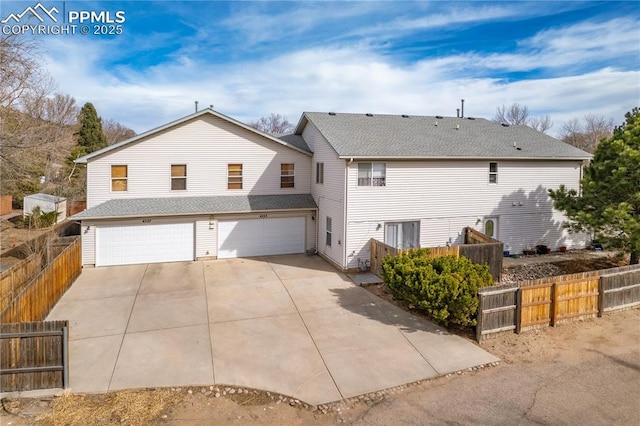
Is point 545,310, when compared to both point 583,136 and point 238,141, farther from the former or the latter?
point 583,136

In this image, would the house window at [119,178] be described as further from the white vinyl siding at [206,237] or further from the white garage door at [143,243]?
the white vinyl siding at [206,237]

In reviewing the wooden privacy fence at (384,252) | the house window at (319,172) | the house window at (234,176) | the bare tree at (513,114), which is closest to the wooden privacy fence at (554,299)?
the wooden privacy fence at (384,252)

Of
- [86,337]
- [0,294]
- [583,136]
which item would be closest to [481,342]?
[86,337]

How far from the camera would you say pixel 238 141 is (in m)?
19.0

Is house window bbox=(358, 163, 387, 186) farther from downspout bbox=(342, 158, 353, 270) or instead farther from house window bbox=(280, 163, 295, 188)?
house window bbox=(280, 163, 295, 188)

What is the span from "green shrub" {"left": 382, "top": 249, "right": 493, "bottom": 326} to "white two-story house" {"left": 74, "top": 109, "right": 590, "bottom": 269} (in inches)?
174

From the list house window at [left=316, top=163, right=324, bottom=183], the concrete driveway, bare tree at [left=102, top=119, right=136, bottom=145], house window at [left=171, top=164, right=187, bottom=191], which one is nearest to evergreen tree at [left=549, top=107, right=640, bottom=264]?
the concrete driveway

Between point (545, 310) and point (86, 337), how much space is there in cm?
1218

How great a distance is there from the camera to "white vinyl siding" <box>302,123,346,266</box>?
53.5ft

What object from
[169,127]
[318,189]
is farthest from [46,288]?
[318,189]

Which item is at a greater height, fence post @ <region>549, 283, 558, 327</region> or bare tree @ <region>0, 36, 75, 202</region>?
bare tree @ <region>0, 36, 75, 202</region>

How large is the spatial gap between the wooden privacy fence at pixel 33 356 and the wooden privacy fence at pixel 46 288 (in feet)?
2.13
